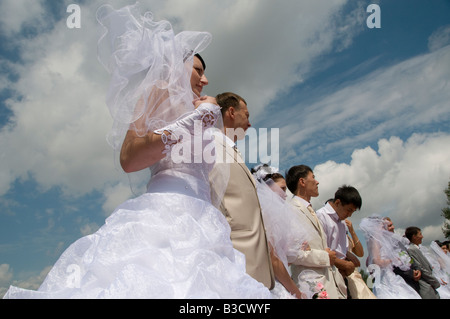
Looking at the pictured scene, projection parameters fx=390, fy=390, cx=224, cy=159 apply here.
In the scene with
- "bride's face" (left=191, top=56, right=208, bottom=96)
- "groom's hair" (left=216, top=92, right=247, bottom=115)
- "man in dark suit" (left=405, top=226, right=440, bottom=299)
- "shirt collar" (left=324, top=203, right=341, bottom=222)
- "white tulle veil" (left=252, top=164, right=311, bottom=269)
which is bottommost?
"man in dark suit" (left=405, top=226, right=440, bottom=299)

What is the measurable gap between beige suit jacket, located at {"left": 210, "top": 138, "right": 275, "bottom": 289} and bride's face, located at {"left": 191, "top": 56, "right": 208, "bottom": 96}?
567 millimetres

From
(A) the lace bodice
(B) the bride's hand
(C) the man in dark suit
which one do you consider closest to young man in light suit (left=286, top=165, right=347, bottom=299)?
(A) the lace bodice

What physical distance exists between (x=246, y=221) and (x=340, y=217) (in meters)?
3.77

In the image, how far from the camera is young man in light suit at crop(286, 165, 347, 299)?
421 centimetres

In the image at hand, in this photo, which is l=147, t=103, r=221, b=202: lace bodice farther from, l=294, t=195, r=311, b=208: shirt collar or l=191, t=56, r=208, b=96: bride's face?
l=294, t=195, r=311, b=208: shirt collar

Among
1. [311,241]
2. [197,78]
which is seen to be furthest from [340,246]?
[197,78]

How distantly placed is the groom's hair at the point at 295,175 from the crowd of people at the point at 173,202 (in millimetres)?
1777

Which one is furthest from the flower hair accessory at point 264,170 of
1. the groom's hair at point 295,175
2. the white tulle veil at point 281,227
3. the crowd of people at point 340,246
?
the white tulle veil at point 281,227

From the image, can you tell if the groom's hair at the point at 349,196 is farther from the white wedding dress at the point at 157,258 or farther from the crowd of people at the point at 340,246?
the white wedding dress at the point at 157,258

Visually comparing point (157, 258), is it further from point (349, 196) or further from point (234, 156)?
point (349, 196)
